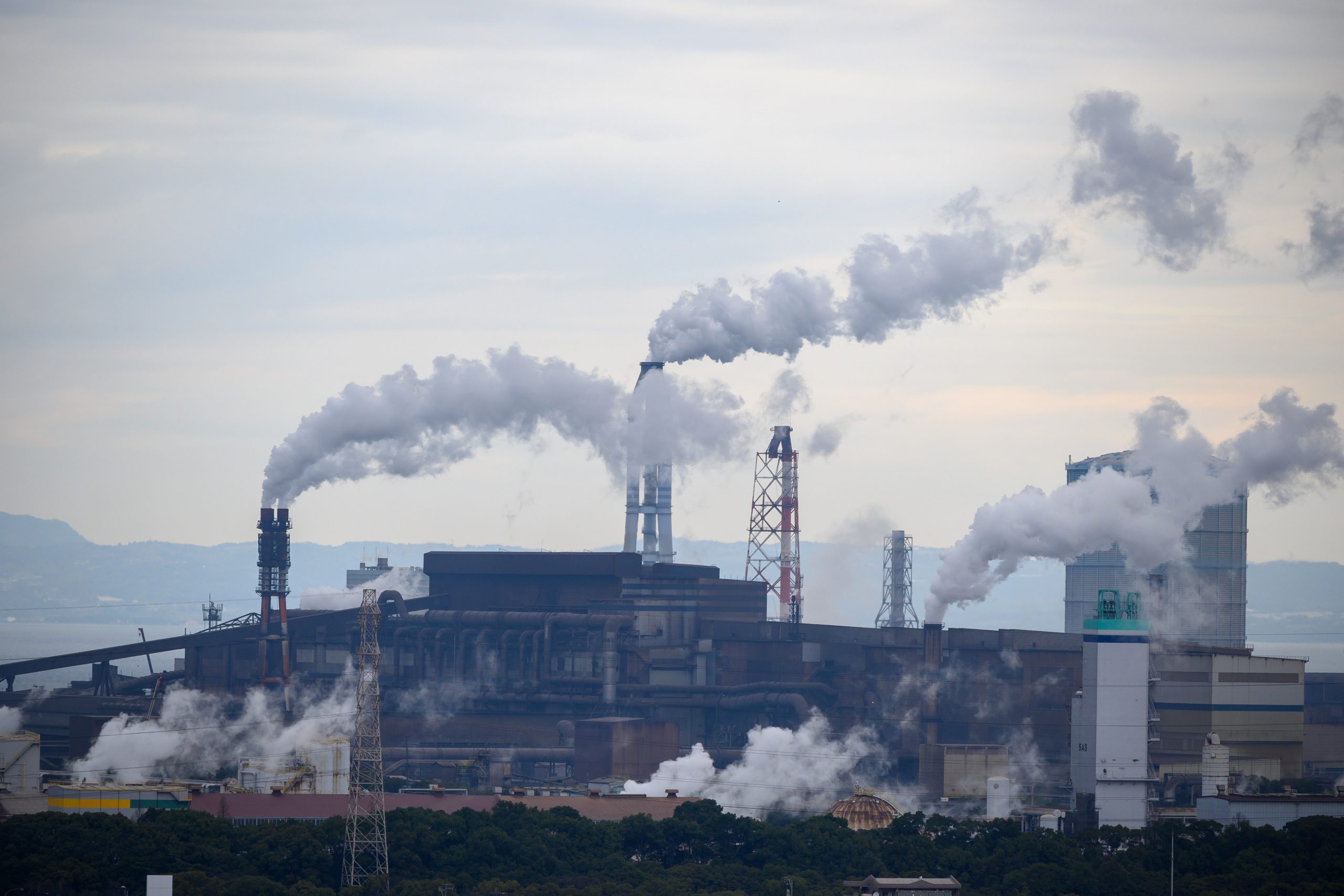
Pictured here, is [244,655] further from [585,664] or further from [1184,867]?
[1184,867]

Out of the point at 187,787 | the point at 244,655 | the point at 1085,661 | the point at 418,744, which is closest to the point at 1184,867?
the point at 1085,661

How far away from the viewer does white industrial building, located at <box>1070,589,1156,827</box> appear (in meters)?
87.0

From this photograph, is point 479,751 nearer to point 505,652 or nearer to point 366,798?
point 505,652

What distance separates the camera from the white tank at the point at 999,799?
3802 inches

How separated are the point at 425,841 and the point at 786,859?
590 inches

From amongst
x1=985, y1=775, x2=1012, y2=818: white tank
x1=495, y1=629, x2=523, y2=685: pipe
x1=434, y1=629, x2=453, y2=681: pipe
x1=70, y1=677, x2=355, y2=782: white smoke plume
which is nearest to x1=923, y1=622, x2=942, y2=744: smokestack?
x1=985, y1=775, x2=1012, y2=818: white tank

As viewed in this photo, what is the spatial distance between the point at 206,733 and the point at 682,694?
29.5 m

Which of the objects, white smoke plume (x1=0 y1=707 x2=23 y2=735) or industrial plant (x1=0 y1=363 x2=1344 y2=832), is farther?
white smoke plume (x1=0 y1=707 x2=23 y2=735)

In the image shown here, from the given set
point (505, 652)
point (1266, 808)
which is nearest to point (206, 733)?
point (505, 652)

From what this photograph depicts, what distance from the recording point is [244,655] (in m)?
125

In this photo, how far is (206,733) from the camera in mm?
115312

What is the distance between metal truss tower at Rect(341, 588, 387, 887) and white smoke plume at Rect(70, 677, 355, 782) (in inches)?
1121

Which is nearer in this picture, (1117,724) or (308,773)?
(1117,724)

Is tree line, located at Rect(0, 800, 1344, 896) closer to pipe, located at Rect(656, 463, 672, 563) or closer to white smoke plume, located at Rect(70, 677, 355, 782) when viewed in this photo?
white smoke plume, located at Rect(70, 677, 355, 782)
